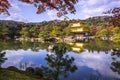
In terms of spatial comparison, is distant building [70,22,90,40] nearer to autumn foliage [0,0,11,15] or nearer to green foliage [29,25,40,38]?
green foliage [29,25,40,38]

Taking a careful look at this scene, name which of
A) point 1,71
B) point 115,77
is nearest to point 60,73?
point 115,77

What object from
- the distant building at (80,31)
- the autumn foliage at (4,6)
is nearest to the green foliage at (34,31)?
the distant building at (80,31)

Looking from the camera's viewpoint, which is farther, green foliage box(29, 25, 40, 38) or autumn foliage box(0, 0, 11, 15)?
green foliage box(29, 25, 40, 38)

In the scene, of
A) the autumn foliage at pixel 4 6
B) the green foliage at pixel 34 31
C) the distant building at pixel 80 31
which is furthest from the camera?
the distant building at pixel 80 31

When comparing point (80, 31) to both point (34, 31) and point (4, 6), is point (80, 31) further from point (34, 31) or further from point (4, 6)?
point (4, 6)

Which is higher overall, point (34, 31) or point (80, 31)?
point (34, 31)

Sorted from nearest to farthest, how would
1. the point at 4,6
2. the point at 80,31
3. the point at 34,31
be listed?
the point at 4,6, the point at 34,31, the point at 80,31

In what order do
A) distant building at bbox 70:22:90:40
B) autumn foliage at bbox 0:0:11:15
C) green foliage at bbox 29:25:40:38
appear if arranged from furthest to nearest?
distant building at bbox 70:22:90:40 < green foliage at bbox 29:25:40:38 < autumn foliage at bbox 0:0:11:15

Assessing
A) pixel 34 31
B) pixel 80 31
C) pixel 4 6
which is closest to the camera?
pixel 4 6

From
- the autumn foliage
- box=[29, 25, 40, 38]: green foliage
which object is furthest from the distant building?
the autumn foliage

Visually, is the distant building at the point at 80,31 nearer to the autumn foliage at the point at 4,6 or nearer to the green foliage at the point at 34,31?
the green foliage at the point at 34,31

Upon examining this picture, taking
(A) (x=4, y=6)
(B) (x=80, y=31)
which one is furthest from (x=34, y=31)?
(A) (x=4, y=6)

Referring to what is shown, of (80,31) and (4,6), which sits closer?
(4,6)

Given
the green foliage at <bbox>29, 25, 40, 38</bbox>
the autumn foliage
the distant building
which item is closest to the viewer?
the autumn foliage
